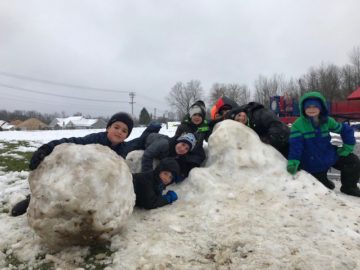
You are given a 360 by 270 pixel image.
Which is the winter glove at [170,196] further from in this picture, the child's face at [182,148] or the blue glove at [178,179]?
the child's face at [182,148]

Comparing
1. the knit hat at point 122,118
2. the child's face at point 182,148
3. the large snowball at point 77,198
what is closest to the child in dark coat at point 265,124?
the child's face at point 182,148

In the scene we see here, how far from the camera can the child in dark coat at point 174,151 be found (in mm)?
4641

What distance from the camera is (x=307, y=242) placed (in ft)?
9.62

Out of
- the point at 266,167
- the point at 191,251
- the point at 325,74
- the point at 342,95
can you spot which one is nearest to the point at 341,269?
the point at 191,251

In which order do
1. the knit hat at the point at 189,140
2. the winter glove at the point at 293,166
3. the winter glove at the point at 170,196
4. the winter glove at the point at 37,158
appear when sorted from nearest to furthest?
the winter glove at the point at 37,158, the winter glove at the point at 170,196, the winter glove at the point at 293,166, the knit hat at the point at 189,140

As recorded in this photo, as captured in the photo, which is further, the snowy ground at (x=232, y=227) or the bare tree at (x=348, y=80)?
the bare tree at (x=348, y=80)

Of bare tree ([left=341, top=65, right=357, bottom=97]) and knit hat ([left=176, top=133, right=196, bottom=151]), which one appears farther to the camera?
bare tree ([left=341, top=65, right=357, bottom=97])

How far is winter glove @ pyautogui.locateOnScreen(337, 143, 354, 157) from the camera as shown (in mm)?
4418

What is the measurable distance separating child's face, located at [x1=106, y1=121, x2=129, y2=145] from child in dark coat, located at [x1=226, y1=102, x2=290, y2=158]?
181 cm

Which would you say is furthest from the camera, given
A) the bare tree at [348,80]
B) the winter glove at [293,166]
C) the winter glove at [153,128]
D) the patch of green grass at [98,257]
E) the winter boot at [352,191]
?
the bare tree at [348,80]

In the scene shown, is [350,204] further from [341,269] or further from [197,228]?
[197,228]

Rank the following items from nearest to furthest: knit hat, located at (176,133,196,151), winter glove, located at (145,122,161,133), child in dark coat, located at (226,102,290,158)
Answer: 1. knit hat, located at (176,133,196,151)
2. child in dark coat, located at (226,102,290,158)
3. winter glove, located at (145,122,161,133)

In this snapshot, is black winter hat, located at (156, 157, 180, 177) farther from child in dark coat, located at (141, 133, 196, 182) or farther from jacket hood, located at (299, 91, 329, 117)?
jacket hood, located at (299, 91, 329, 117)

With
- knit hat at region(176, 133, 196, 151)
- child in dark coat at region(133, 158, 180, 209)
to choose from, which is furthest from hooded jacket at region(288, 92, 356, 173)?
child in dark coat at region(133, 158, 180, 209)
